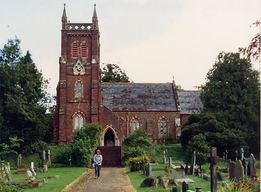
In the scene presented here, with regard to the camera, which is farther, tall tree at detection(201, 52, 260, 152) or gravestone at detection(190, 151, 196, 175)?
tall tree at detection(201, 52, 260, 152)

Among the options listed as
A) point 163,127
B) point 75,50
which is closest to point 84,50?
point 75,50

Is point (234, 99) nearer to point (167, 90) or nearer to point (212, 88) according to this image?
point (212, 88)

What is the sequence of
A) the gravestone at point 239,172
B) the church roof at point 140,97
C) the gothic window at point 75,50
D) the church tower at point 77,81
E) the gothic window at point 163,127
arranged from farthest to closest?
1. the gothic window at point 163,127
2. the church roof at point 140,97
3. the gothic window at point 75,50
4. the church tower at point 77,81
5. the gravestone at point 239,172

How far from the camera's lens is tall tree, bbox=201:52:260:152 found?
36.9 m

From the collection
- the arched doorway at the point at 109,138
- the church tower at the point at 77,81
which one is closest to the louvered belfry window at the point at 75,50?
the church tower at the point at 77,81

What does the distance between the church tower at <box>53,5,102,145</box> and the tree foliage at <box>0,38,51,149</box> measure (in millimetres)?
3063

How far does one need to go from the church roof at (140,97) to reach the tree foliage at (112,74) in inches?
575

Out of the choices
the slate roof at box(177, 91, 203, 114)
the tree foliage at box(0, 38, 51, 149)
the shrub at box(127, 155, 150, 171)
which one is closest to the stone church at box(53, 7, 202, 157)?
the tree foliage at box(0, 38, 51, 149)

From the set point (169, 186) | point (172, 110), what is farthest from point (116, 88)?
point (169, 186)

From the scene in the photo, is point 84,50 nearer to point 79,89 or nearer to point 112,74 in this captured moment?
point 79,89

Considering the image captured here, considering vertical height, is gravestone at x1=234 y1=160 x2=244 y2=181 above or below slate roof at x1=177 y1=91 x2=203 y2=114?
below

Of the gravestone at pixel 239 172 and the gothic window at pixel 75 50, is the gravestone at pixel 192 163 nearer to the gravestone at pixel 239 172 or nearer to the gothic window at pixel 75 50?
the gravestone at pixel 239 172

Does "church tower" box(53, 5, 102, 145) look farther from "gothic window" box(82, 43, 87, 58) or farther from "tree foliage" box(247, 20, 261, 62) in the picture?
"tree foliage" box(247, 20, 261, 62)

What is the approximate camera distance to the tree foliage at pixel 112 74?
68.5 meters
